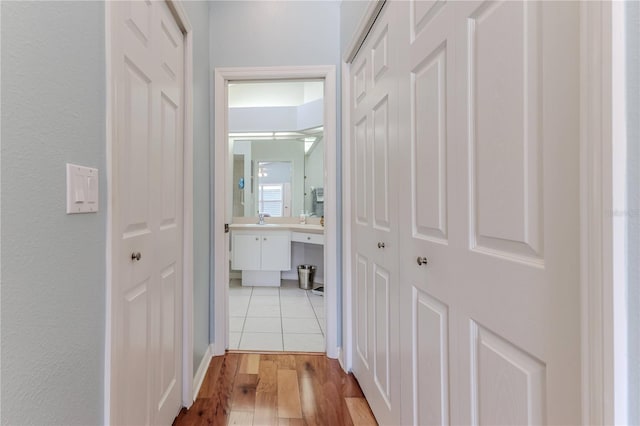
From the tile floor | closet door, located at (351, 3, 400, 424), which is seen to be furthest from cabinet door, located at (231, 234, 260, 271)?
closet door, located at (351, 3, 400, 424)

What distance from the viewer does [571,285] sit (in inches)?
18.6

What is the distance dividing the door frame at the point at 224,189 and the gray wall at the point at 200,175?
0.06 meters

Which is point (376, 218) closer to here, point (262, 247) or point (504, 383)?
point (504, 383)

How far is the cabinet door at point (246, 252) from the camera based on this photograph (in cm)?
350

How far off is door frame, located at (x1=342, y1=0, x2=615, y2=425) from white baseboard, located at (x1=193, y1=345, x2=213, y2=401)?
5.61 feet

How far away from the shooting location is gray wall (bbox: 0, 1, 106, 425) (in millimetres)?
518

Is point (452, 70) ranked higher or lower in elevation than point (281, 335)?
higher

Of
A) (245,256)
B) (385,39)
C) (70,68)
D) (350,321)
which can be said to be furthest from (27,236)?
(245,256)

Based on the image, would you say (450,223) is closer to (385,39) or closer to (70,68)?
(385,39)

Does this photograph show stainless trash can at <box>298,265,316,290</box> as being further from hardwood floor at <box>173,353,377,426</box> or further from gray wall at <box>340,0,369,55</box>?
gray wall at <box>340,0,369,55</box>

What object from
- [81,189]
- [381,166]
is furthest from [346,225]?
[81,189]

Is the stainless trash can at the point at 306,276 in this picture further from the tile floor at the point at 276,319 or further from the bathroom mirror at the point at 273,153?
the bathroom mirror at the point at 273,153

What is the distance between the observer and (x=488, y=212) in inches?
25.6

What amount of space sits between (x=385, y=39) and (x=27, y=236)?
1.38 m
